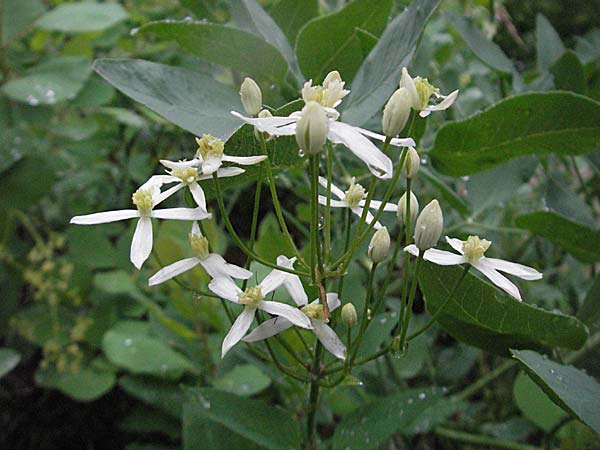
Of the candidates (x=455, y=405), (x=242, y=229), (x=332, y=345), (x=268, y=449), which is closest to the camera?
(x=332, y=345)

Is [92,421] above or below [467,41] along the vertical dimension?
below

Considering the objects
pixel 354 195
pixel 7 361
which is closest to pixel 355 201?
pixel 354 195

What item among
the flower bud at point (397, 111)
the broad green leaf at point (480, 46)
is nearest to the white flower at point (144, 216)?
the flower bud at point (397, 111)

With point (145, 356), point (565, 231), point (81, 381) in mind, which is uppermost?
point (565, 231)

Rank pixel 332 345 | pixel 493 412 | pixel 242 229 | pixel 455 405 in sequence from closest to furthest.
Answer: pixel 332 345 < pixel 455 405 < pixel 493 412 < pixel 242 229

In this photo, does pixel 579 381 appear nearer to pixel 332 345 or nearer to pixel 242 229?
pixel 332 345

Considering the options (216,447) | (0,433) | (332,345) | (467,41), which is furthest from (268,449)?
(0,433)

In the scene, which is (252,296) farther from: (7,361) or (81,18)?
(81,18)
